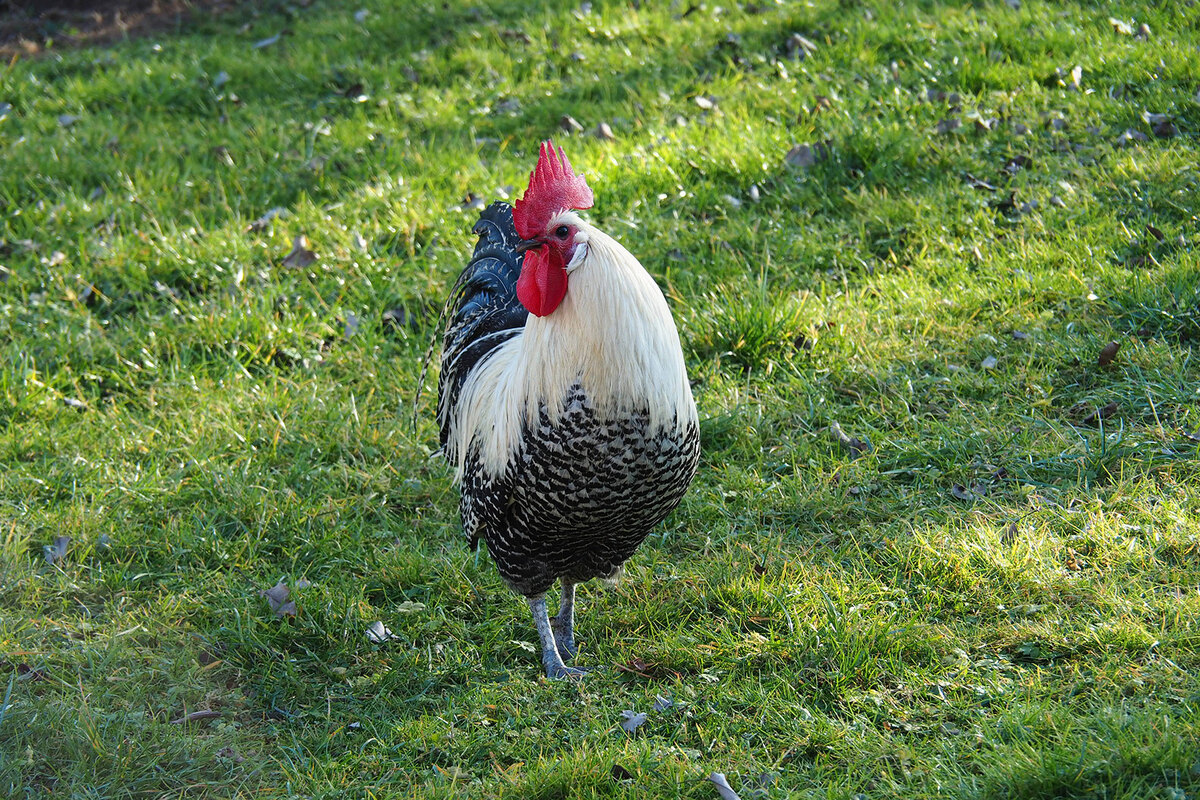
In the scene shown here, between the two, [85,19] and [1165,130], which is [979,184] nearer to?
[1165,130]

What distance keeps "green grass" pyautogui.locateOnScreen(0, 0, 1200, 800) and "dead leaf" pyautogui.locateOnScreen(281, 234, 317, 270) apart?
11cm

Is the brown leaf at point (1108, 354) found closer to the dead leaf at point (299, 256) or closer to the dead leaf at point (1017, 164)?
the dead leaf at point (1017, 164)

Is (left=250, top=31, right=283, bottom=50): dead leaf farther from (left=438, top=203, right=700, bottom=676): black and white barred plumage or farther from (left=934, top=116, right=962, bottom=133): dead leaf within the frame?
(left=438, top=203, right=700, bottom=676): black and white barred plumage

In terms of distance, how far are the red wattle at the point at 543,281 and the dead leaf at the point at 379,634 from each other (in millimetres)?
1548

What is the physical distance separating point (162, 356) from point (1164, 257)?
5.34 m

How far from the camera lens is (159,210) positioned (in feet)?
20.7

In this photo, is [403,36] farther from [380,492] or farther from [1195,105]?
[1195,105]

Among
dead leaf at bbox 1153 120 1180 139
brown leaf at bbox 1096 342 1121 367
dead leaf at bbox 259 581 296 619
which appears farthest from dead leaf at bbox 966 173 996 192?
dead leaf at bbox 259 581 296 619

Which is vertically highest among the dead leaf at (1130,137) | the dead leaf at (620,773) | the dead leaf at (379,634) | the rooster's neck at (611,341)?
the rooster's neck at (611,341)

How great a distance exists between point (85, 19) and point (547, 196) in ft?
26.0

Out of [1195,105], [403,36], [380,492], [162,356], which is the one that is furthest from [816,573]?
[403,36]

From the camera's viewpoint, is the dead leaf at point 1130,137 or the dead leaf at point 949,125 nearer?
the dead leaf at point 1130,137

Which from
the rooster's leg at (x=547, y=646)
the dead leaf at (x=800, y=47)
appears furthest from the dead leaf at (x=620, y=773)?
the dead leaf at (x=800, y=47)

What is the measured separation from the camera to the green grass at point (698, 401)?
10.7ft
